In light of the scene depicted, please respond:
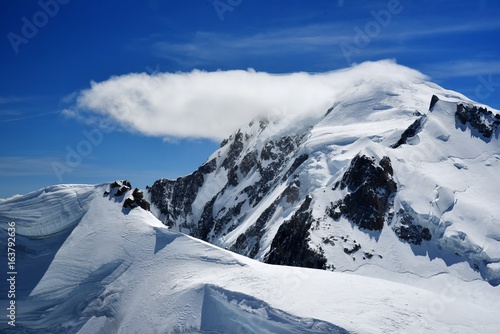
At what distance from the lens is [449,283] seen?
Result: 5269 cm

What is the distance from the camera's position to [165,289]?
61.0 ft

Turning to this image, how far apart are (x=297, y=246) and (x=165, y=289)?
46.2 m

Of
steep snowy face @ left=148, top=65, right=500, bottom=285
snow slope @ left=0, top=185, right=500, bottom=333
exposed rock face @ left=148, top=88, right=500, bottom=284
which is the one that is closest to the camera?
snow slope @ left=0, top=185, right=500, bottom=333

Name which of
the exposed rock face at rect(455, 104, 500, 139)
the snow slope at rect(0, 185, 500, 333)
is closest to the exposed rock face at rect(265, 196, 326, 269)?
the exposed rock face at rect(455, 104, 500, 139)

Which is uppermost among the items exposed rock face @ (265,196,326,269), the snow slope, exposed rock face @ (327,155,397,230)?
exposed rock face @ (327,155,397,230)

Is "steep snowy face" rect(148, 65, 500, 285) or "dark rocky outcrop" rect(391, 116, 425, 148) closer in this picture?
"steep snowy face" rect(148, 65, 500, 285)

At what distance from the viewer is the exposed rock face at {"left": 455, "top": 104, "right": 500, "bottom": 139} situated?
74.5 m

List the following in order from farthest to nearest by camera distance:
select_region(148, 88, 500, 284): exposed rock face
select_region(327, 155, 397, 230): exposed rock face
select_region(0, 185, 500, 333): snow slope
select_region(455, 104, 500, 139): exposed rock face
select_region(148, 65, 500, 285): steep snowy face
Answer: select_region(455, 104, 500, 139): exposed rock face < select_region(327, 155, 397, 230): exposed rock face < select_region(148, 88, 500, 284): exposed rock face < select_region(148, 65, 500, 285): steep snowy face < select_region(0, 185, 500, 333): snow slope

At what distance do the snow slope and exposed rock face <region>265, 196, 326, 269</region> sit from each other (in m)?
37.5

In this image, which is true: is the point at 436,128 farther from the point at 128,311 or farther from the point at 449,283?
the point at 128,311

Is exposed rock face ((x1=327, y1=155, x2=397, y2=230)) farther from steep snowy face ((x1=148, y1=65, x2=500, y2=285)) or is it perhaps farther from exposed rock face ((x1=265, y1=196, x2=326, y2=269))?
exposed rock face ((x1=265, y1=196, x2=326, y2=269))

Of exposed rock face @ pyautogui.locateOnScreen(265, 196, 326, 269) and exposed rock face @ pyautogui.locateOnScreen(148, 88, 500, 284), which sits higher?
exposed rock face @ pyautogui.locateOnScreen(148, 88, 500, 284)

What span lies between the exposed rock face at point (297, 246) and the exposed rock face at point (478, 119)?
1081 inches

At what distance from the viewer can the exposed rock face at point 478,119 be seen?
7450cm
